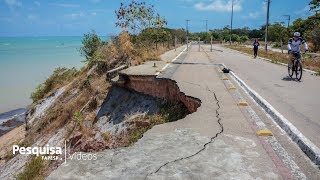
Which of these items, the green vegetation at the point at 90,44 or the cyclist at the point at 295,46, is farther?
the green vegetation at the point at 90,44

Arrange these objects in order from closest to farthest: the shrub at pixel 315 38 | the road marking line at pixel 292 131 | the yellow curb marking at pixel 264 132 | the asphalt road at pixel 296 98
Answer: the road marking line at pixel 292 131 → the yellow curb marking at pixel 264 132 → the asphalt road at pixel 296 98 → the shrub at pixel 315 38

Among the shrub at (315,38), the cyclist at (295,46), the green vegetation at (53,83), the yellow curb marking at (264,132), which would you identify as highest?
the cyclist at (295,46)

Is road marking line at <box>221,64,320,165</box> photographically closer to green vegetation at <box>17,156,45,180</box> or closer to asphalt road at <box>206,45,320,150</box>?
asphalt road at <box>206,45,320,150</box>

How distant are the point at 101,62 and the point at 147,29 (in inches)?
360

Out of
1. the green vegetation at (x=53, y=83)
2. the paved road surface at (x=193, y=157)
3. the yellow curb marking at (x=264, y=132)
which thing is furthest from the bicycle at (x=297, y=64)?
the green vegetation at (x=53, y=83)

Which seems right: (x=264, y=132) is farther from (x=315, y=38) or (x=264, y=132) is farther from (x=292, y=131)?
(x=315, y=38)

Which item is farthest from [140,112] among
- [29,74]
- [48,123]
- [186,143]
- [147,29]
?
[29,74]

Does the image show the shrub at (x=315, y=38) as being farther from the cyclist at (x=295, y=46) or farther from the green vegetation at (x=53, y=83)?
the cyclist at (x=295, y=46)

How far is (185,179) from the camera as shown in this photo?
15.9ft

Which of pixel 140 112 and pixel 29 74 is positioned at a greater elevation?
pixel 140 112

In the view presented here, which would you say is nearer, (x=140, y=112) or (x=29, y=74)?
(x=140, y=112)

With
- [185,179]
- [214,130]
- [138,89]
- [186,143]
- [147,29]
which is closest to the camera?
[185,179]

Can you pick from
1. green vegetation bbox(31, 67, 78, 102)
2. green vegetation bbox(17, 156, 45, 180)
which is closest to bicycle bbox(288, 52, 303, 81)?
green vegetation bbox(17, 156, 45, 180)

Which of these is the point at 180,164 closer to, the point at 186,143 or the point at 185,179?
the point at 185,179
